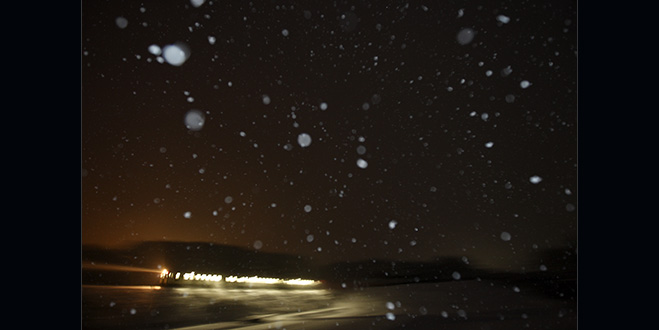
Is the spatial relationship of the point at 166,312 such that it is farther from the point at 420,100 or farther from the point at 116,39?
the point at 420,100

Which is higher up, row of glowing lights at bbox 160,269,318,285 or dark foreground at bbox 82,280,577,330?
row of glowing lights at bbox 160,269,318,285

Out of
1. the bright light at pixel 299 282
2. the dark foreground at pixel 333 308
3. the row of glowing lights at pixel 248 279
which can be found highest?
the row of glowing lights at pixel 248 279

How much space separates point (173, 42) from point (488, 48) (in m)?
1.01

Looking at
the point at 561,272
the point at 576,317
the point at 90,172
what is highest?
the point at 90,172

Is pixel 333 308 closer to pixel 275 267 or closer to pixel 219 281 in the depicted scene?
pixel 275 267

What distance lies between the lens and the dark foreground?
1311 mm

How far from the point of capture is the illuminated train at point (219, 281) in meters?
1.33

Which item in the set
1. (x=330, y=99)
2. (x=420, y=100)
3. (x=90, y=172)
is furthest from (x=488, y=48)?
(x=90, y=172)

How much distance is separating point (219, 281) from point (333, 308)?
375mm

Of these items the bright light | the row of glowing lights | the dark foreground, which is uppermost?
the row of glowing lights

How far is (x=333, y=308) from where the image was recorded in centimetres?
132

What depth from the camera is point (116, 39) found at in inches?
53.1

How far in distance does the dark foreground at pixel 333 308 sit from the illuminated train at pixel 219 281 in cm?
2

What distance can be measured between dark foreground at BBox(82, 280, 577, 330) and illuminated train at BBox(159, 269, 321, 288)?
21 mm
